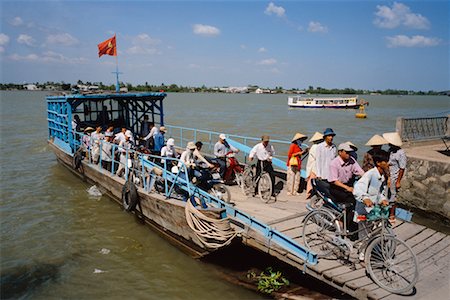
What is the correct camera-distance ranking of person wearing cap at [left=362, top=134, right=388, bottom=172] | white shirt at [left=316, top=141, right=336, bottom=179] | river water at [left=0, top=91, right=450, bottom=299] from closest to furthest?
person wearing cap at [left=362, top=134, right=388, bottom=172] → river water at [left=0, top=91, right=450, bottom=299] → white shirt at [left=316, top=141, right=336, bottom=179]

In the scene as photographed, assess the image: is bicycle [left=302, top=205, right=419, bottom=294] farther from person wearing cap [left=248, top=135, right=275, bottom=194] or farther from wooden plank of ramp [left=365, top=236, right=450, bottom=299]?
person wearing cap [left=248, top=135, right=275, bottom=194]

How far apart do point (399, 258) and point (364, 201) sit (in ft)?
3.37

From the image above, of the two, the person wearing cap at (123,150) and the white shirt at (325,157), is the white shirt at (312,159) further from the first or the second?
the person wearing cap at (123,150)

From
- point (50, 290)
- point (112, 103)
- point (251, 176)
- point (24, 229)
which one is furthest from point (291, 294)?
point (112, 103)

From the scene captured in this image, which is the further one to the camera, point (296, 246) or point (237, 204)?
point (237, 204)

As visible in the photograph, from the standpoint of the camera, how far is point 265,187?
823 centimetres

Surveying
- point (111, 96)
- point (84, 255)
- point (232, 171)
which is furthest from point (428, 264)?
point (111, 96)

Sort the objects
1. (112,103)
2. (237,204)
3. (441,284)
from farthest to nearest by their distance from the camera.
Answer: (112,103), (237,204), (441,284)

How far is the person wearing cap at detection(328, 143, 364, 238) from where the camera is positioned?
5664 mm

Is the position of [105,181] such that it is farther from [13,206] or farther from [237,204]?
[237,204]

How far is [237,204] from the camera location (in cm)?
812

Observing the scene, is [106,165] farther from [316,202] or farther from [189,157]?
[316,202]

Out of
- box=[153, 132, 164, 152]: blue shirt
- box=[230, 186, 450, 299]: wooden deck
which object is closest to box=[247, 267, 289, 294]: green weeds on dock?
box=[230, 186, 450, 299]: wooden deck

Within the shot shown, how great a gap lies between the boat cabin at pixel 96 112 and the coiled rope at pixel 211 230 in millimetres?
7457
